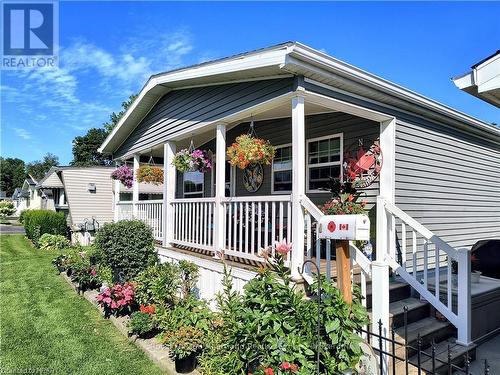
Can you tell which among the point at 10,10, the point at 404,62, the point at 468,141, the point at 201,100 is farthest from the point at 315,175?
the point at 10,10

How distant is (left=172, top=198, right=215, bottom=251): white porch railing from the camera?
614cm

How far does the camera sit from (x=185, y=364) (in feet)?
12.7

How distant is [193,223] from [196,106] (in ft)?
7.43

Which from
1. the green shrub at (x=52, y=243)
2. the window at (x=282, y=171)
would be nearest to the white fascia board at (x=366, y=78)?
the window at (x=282, y=171)

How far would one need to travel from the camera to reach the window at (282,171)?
24.5ft

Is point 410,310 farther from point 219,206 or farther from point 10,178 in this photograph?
point 10,178

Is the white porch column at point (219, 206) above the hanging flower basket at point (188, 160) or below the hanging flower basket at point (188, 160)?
below

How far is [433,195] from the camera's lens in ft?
21.5

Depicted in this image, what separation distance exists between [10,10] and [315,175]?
22.4ft

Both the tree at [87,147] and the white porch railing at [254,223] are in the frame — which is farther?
the tree at [87,147]

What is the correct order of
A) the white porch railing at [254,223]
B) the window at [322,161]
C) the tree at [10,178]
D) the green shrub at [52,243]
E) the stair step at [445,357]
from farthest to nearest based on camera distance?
the tree at [10,178] → the green shrub at [52,243] → the window at [322,161] → the white porch railing at [254,223] → the stair step at [445,357]

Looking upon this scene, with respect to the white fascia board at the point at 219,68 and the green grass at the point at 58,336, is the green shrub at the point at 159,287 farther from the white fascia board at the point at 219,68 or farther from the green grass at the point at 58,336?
the white fascia board at the point at 219,68

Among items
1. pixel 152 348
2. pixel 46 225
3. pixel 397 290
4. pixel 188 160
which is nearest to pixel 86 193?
pixel 46 225

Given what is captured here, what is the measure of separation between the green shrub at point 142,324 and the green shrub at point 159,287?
0.32 meters
